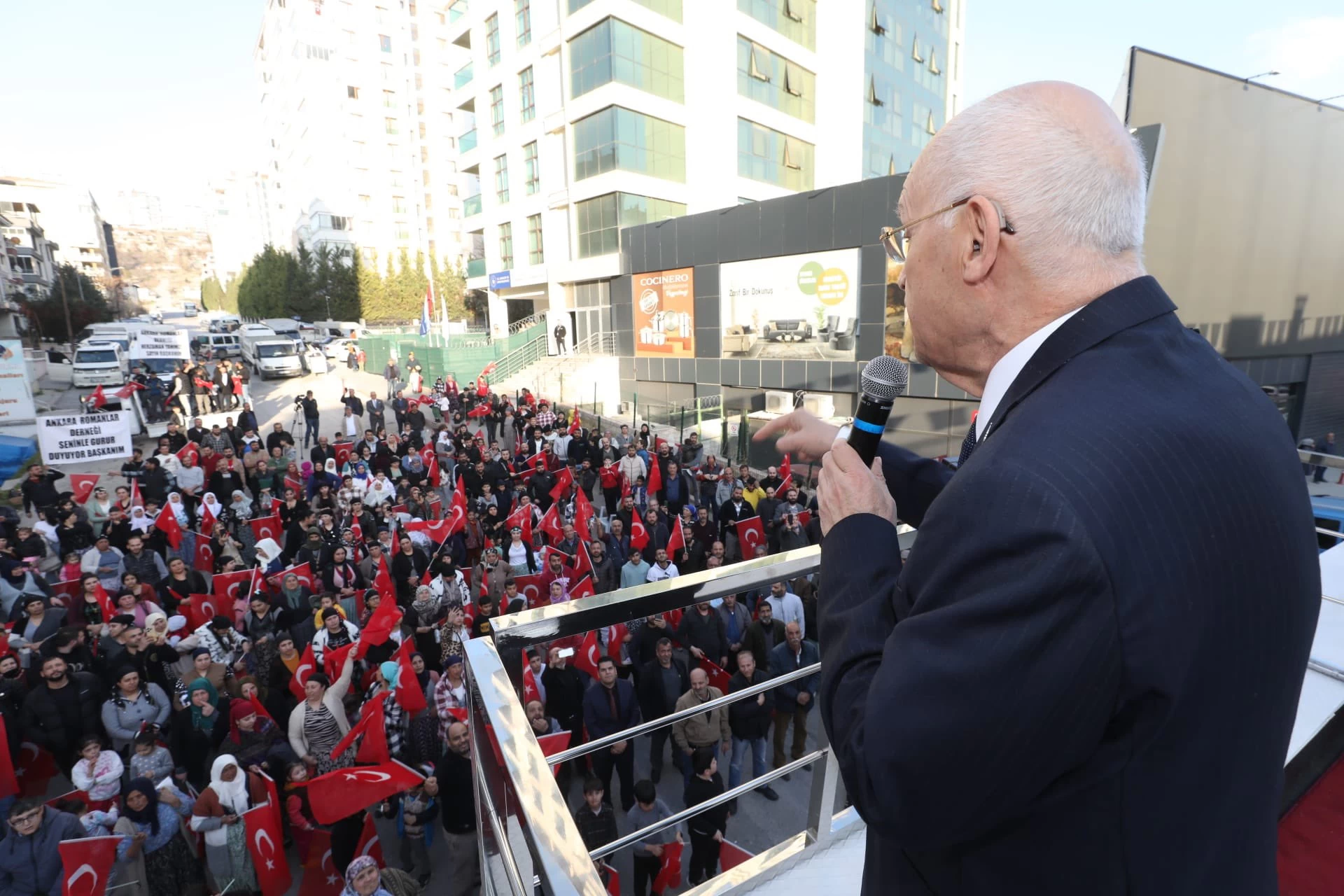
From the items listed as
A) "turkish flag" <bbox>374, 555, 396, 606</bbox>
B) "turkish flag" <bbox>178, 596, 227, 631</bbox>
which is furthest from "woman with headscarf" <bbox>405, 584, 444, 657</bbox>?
"turkish flag" <bbox>178, 596, 227, 631</bbox>

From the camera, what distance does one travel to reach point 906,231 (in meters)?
1.15

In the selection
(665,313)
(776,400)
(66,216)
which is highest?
(66,216)

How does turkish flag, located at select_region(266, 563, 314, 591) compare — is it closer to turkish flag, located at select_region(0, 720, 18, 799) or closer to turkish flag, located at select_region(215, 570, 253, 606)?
turkish flag, located at select_region(215, 570, 253, 606)

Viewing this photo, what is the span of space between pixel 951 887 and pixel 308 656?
728 centimetres

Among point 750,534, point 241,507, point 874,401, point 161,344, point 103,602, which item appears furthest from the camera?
point 161,344

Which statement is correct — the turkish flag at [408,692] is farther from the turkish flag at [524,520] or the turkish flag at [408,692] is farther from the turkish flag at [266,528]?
the turkish flag at [266,528]

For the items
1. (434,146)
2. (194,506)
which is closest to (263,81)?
(434,146)

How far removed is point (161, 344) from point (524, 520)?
50.3 feet

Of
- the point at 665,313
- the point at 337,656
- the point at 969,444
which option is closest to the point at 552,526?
the point at 337,656

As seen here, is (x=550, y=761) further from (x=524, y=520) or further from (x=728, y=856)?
(x=524, y=520)

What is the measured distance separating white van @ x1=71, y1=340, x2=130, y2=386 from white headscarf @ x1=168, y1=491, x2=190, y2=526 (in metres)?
20.8

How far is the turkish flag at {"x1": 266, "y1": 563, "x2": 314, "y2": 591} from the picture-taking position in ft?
27.5

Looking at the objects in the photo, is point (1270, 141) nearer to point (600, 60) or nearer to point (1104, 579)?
point (600, 60)

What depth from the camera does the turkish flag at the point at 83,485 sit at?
437 inches
